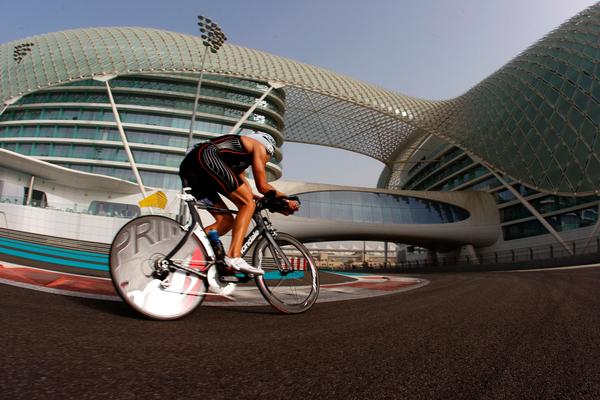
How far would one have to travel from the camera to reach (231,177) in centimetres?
275

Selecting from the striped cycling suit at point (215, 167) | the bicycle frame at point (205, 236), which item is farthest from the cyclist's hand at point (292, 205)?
the striped cycling suit at point (215, 167)

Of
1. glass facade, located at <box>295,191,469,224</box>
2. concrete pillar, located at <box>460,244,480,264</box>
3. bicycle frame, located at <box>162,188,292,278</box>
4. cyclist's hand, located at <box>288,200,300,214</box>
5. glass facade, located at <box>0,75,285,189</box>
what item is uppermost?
glass facade, located at <box>0,75,285,189</box>

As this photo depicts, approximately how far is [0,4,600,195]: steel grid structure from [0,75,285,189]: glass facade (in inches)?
176

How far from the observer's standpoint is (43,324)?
69.9 inches

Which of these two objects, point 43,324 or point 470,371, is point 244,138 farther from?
point 470,371

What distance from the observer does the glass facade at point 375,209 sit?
35.3 meters

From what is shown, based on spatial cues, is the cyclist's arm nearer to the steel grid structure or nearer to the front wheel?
the front wheel

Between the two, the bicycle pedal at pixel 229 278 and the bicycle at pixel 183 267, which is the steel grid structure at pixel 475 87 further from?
the bicycle pedal at pixel 229 278

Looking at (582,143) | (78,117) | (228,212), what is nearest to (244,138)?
(228,212)

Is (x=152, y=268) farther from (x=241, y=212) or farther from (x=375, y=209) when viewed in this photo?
(x=375, y=209)

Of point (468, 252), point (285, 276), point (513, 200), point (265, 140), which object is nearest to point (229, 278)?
point (285, 276)

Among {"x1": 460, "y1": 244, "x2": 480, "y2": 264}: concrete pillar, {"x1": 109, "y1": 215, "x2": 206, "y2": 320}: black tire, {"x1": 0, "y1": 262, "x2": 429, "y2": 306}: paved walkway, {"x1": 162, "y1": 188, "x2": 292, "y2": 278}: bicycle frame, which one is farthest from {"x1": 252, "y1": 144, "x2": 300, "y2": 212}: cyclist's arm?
{"x1": 460, "y1": 244, "x2": 480, "y2": 264}: concrete pillar

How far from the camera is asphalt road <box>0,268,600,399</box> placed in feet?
3.46

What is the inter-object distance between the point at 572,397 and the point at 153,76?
45.9 meters
